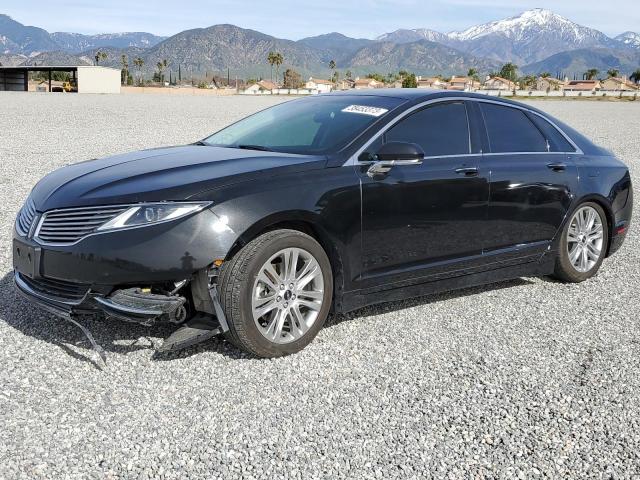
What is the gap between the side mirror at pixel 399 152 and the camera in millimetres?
4398

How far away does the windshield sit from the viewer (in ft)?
15.3

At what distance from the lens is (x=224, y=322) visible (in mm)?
3910

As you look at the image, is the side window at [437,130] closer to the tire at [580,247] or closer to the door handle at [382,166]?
the door handle at [382,166]

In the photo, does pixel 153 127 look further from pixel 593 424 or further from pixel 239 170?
pixel 593 424

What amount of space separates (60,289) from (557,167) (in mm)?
3928

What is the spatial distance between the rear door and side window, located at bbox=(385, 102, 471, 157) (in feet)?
0.75

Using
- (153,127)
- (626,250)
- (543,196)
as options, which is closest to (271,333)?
(543,196)

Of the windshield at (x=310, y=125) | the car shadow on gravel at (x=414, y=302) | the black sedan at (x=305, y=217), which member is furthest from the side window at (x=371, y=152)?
the car shadow on gravel at (x=414, y=302)

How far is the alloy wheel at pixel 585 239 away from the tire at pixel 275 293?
2674 millimetres

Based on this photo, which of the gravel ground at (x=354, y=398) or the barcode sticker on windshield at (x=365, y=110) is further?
the barcode sticker on windshield at (x=365, y=110)

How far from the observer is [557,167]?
5.68m

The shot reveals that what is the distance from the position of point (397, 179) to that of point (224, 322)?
4.93ft

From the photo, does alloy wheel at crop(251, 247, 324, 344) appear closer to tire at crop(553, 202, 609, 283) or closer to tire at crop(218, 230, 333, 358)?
tire at crop(218, 230, 333, 358)

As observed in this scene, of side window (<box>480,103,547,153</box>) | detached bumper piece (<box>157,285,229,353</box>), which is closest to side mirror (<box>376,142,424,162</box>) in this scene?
side window (<box>480,103,547,153</box>)
